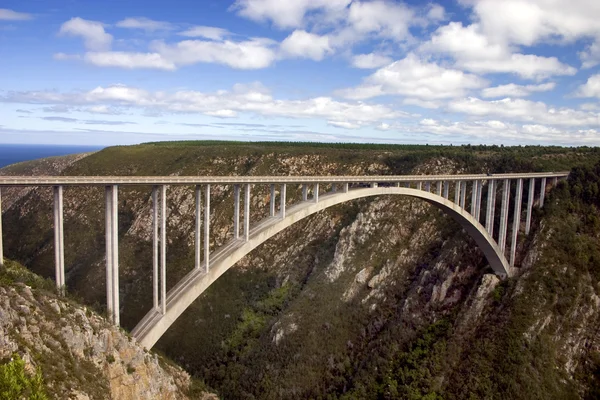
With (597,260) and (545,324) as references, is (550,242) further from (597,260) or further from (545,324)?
(545,324)

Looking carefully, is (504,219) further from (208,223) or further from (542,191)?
(208,223)

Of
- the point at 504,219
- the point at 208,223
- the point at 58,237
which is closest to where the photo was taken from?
the point at 58,237

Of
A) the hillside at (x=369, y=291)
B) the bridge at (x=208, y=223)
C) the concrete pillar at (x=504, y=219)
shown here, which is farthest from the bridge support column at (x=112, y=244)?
the concrete pillar at (x=504, y=219)

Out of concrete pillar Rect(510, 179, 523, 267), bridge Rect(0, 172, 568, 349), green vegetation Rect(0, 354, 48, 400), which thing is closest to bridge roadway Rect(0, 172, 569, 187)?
bridge Rect(0, 172, 568, 349)

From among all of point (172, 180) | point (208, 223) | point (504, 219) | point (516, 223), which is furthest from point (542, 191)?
point (172, 180)

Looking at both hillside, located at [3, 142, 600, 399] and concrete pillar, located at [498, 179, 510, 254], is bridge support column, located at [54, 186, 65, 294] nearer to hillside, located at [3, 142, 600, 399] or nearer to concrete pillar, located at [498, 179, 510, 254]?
hillside, located at [3, 142, 600, 399]

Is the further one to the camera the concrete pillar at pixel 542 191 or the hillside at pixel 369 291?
the concrete pillar at pixel 542 191

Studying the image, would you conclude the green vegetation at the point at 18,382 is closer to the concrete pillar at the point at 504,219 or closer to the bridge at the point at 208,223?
the bridge at the point at 208,223
